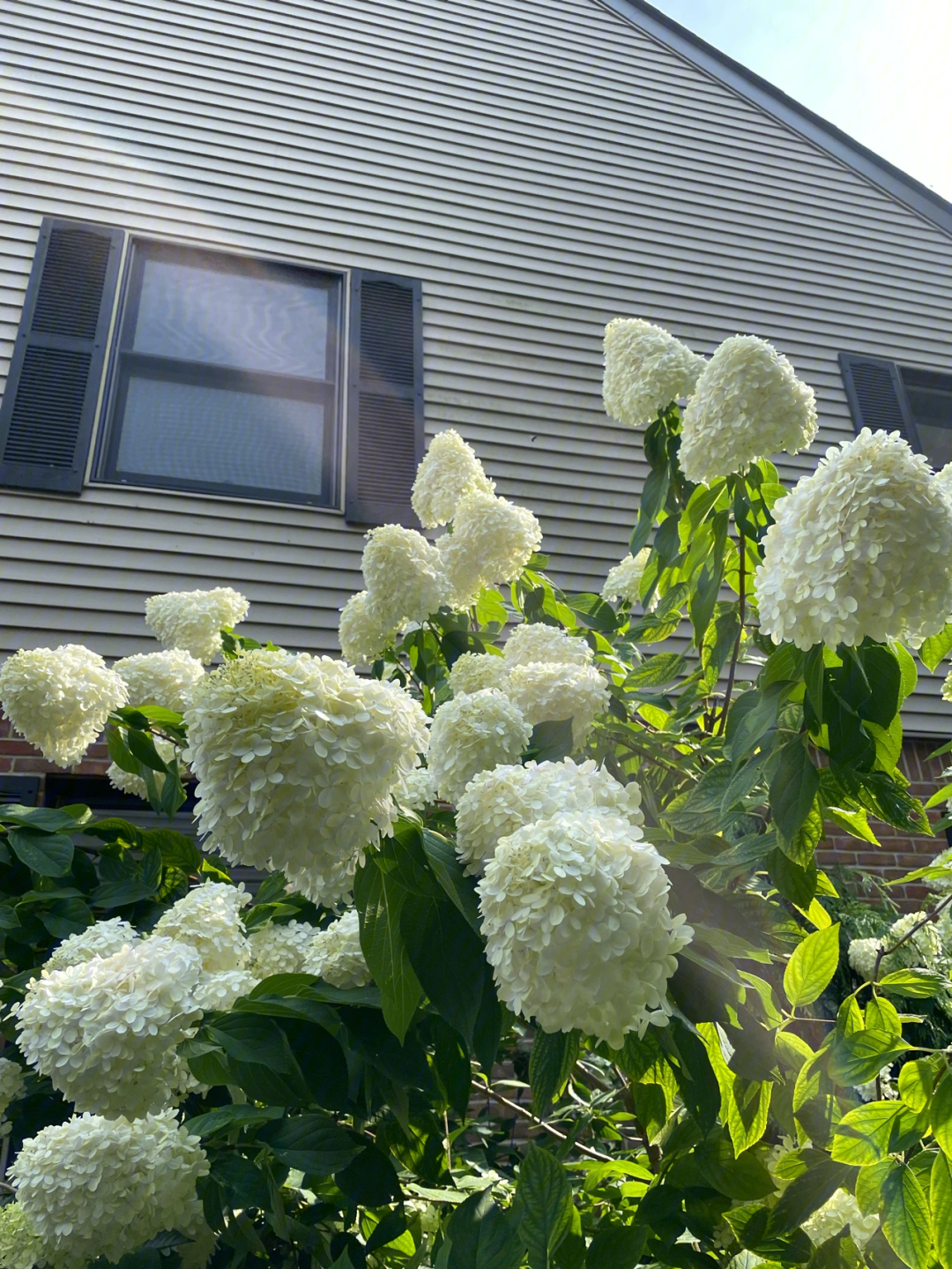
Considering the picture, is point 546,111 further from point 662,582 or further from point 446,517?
point 662,582

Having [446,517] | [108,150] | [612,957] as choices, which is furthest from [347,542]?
[612,957]

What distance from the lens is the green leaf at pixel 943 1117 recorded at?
1.01 m

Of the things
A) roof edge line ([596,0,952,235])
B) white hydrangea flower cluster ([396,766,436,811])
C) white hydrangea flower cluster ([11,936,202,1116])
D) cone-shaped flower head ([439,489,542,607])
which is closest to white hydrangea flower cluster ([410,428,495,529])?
cone-shaped flower head ([439,489,542,607])

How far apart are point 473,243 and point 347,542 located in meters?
2.00

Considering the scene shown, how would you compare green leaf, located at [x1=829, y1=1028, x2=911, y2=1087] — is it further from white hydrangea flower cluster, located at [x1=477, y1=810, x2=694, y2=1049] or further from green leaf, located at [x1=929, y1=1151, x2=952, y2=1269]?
white hydrangea flower cluster, located at [x1=477, y1=810, x2=694, y2=1049]

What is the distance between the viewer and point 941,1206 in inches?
39.4

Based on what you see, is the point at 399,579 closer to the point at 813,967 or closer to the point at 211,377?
the point at 813,967

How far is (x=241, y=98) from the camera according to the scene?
4.89 meters

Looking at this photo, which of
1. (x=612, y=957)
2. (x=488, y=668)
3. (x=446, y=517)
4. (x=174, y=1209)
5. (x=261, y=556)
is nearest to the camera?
(x=612, y=957)

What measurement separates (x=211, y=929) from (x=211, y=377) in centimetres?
343

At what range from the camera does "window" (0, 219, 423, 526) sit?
12.9 ft

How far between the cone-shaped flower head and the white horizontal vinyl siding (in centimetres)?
192

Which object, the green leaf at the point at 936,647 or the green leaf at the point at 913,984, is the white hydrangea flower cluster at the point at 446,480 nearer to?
the green leaf at the point at 936,647

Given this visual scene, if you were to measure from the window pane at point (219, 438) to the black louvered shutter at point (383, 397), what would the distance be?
0.64 feet
